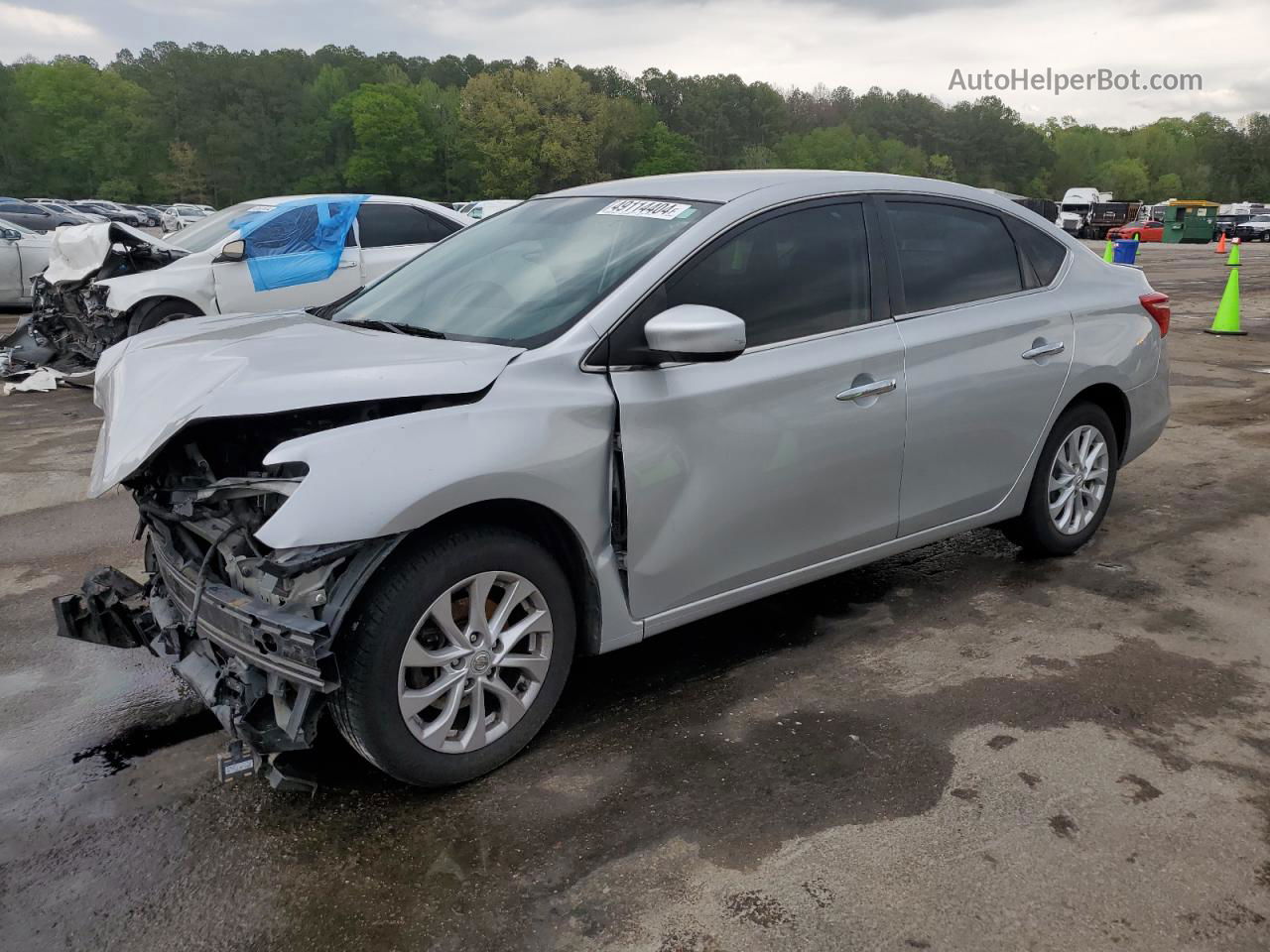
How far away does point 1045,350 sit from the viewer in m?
4.41

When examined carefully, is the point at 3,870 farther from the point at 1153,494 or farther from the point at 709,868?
the point at 1153,494

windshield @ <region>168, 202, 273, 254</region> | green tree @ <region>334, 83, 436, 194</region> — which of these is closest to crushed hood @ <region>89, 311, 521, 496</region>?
windshield @ <region>168, 202, 273, 254</region>

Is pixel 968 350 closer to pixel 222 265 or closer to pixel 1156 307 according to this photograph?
pixel 1156 307

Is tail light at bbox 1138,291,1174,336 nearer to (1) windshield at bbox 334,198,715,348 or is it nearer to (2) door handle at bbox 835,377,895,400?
(2) door handle at bbox 835,377,895,400

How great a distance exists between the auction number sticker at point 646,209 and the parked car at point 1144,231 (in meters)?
48.4

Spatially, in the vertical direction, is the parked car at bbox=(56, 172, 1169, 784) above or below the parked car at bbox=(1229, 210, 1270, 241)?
above

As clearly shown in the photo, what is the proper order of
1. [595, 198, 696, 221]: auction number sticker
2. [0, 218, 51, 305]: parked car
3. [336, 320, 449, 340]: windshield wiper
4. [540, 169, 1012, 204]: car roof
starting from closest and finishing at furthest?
[336, 320, 449, 340]: windshield wiper < [595, 198, 696, 221]: auction number sticker < [540, 169, 1012, 204]: car roof < [0, 218, 51, 305]: parked car

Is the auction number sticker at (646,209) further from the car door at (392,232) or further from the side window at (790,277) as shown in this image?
the car door at (392,232)

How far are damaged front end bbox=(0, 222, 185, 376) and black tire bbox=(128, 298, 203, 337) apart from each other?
0.43 ft

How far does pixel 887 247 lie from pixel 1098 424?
5.13 ft

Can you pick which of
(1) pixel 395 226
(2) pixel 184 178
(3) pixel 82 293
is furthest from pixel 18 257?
(2) pixel 184 178

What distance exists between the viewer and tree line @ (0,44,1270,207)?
102188 mm

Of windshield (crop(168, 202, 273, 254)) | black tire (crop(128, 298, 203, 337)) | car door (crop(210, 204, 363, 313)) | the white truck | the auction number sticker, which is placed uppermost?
the auction number sticker

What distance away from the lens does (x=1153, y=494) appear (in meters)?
6.16
